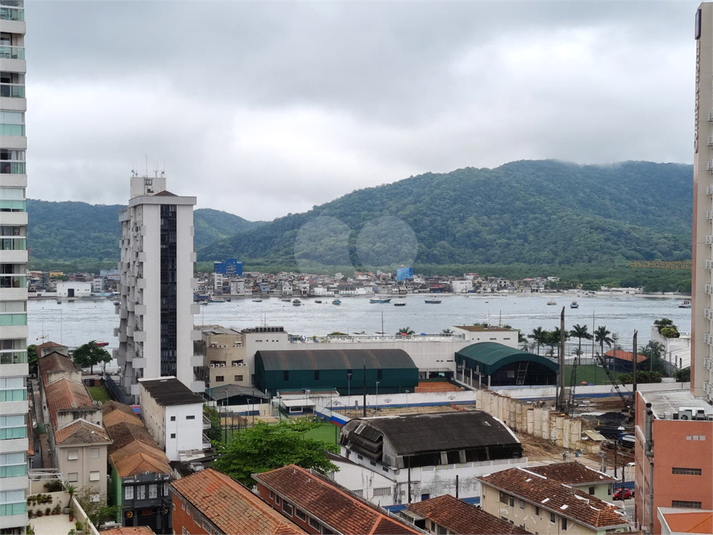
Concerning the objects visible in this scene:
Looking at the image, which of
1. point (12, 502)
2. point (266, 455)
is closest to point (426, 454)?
point (266, 455)

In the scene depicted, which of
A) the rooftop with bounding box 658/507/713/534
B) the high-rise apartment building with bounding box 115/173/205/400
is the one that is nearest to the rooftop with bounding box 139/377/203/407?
the high-rise apartment building with bounding box 115/173/205/400

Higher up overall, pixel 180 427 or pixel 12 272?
pixel 12 272

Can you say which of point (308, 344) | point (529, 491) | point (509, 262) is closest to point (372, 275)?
point (509, 262)

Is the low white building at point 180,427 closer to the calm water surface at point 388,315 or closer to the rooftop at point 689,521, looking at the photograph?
the rooftop at point 689,521

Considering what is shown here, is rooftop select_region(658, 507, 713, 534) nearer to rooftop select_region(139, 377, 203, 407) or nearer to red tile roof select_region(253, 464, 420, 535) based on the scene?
red tile roof select_region(253, 464, 420, 535)

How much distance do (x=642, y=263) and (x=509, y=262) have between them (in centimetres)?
1399

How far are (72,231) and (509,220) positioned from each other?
50159 millimetres

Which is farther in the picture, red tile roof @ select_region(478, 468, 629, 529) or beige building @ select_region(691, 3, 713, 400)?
beige building @ select_region(691, 3, 713, 400)

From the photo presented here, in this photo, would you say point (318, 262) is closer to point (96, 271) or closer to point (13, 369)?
point (96, 271)

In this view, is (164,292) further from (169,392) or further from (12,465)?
(12,465)

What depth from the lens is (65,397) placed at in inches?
521

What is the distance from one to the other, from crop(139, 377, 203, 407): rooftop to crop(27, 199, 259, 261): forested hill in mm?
68739

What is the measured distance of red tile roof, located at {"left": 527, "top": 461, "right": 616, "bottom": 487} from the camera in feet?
33.1

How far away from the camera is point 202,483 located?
8.37 metres
